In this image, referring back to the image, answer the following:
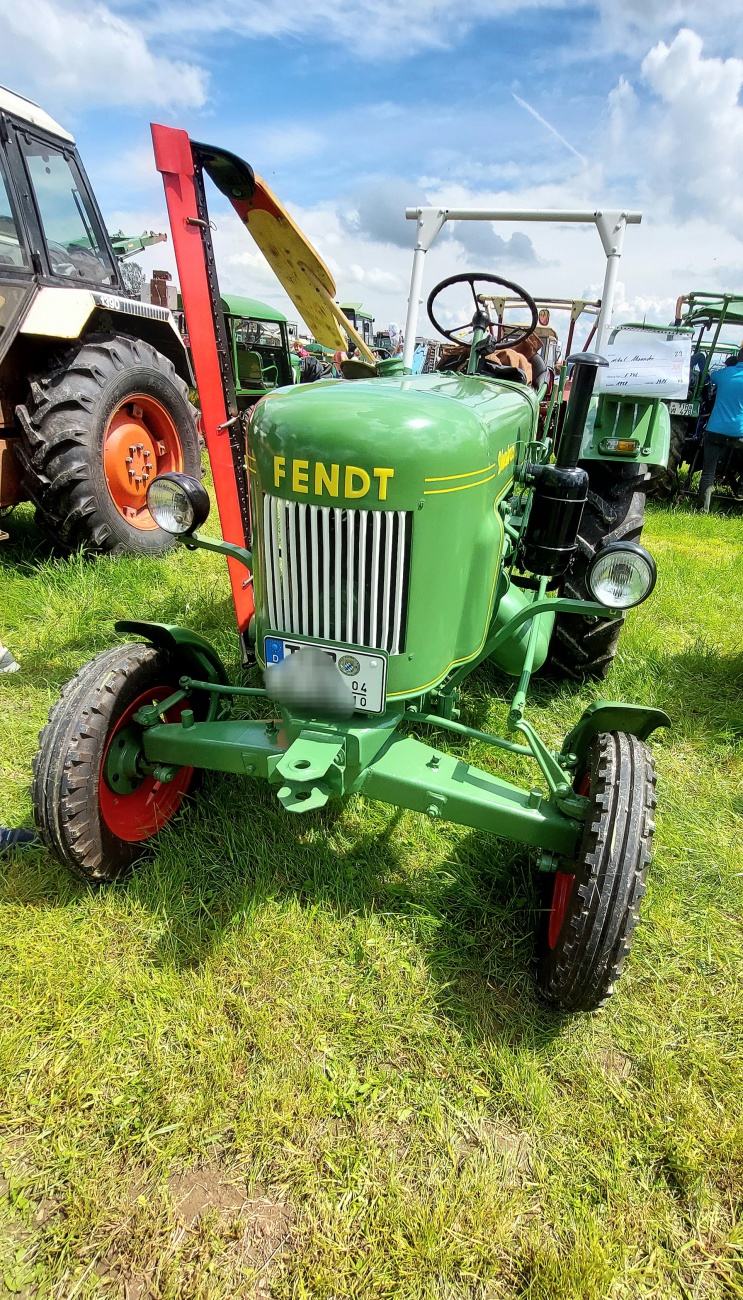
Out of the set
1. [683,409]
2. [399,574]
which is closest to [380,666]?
[399,574]

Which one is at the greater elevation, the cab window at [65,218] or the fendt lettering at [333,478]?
the cab window at [65,218]

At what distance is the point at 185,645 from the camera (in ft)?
8.20

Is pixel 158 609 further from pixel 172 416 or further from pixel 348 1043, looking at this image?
pixel 348 1043

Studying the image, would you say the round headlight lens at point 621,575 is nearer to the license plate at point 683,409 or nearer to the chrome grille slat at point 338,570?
the chrome grille slat at point 338,570

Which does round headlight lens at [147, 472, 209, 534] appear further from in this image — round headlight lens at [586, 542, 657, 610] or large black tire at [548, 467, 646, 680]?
large black tire at [548, 467, 646, 680]

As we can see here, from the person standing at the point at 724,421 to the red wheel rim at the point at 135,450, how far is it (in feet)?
17.7

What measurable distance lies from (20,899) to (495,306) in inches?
347

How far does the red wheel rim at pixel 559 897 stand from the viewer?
2055 mm

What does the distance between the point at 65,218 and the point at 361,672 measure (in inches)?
183

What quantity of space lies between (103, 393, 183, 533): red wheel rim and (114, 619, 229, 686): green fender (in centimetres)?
234

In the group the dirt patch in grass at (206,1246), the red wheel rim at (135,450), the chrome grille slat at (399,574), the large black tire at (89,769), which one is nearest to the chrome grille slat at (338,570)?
the chrome grille slat at (399,574)

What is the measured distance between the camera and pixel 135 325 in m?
5.46

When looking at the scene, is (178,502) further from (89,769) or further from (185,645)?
(89,769)

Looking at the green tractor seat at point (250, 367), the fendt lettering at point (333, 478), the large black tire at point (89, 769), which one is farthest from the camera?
the green tractor seat at point (250, 367)
